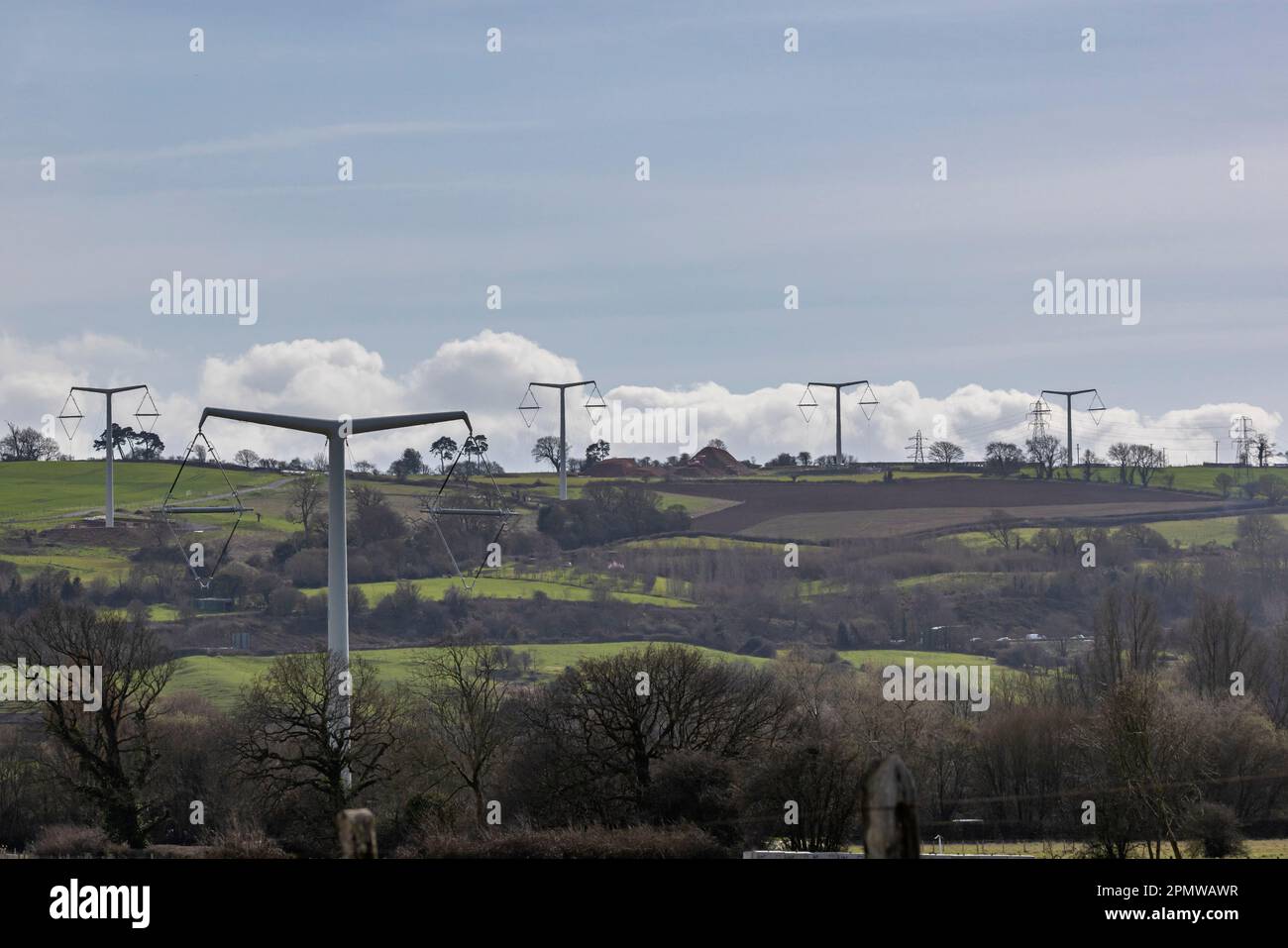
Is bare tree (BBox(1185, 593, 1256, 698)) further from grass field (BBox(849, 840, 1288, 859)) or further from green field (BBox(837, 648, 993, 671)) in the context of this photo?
grass field (BBox(849, 840, 1288, 859))

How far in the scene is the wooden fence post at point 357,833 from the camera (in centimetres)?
1324

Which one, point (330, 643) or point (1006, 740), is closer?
point (330, 643)

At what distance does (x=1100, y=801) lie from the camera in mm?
89500

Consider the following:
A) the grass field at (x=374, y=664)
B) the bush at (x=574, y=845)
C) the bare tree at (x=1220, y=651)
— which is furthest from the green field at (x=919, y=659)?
the bush at (x=574, y=845)

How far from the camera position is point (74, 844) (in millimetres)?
76938

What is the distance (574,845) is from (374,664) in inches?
3963

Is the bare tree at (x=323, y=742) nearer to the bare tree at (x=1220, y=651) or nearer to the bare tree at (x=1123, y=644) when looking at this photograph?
the bare tree at (x=1123, y=644)

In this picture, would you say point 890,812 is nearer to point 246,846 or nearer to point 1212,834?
point 246,846

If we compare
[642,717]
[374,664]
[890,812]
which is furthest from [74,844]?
[374,664]
